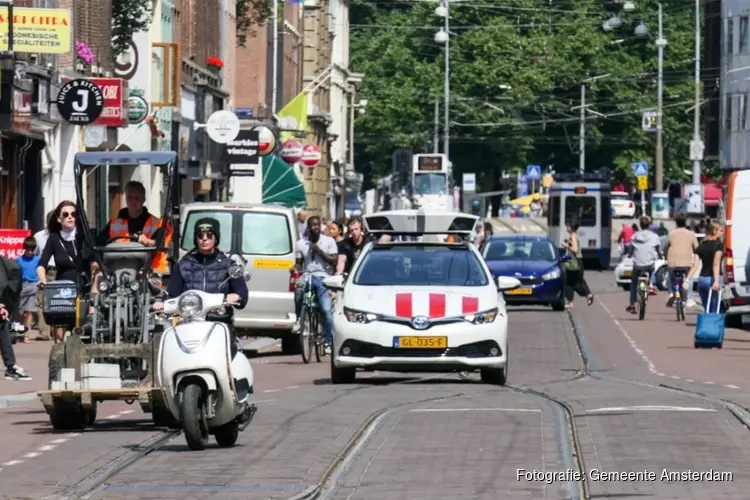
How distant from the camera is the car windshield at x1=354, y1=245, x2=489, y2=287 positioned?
22.0 m

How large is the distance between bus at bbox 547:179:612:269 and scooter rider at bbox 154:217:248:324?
5998cm

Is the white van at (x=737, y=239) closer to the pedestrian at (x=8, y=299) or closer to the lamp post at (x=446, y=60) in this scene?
the pedestrian at (x=8, y=299)

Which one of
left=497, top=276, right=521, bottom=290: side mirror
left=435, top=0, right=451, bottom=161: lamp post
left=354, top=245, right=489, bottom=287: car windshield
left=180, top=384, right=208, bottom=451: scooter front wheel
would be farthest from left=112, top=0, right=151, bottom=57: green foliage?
left=435, top=0, right=451, bottom=161: lamp post

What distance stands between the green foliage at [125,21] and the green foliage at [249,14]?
696 inches

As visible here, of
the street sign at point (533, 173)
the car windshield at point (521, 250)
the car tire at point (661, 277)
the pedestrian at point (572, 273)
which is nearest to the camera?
the car windshield at point (521, 250)

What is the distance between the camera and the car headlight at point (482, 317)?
21.3 m

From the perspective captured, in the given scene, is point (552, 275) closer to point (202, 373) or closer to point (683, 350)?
point (683, 350)

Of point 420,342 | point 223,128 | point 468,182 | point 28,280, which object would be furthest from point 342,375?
point 468,182

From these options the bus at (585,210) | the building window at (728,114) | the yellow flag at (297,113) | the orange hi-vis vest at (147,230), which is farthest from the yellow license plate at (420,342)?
the building window at (728,114)

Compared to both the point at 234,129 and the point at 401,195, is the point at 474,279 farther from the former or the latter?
the point at 401,195

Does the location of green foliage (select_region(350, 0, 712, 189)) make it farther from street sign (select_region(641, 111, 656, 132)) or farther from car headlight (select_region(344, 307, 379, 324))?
car headlight (select_region(344, 307, 379, 324))

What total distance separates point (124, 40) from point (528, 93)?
61.3 meters

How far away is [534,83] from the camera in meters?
104

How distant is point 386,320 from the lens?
21.3 metres
